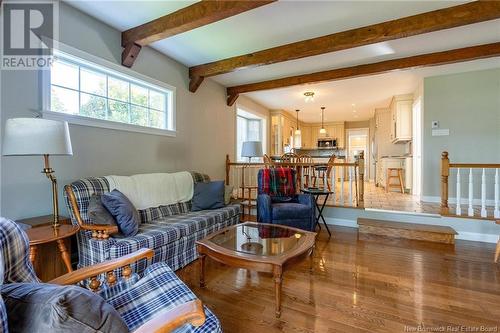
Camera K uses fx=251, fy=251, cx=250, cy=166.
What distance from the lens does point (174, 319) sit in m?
0.85

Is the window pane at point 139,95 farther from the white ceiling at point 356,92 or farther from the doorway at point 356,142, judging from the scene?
the doorway at point 356,142

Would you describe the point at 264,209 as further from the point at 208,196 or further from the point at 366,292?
the point at 366,292

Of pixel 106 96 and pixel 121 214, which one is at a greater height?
pixel 106 96

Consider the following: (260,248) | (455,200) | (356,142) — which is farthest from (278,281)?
(356,142)

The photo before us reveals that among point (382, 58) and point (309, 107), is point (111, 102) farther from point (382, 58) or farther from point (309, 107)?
point (309, 107)

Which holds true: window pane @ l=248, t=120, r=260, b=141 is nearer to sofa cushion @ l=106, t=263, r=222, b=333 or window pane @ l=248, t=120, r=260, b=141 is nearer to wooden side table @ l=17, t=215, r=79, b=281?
wooden side table @ l=17, t=215, r=79, b=281

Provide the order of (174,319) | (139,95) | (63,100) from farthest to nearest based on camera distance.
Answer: (139,95)
(63,100)
(174,319)

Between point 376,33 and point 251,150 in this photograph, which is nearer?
point 376,33

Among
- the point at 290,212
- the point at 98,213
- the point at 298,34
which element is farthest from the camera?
the point at 290,212

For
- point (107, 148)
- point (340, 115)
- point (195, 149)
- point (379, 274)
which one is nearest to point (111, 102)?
point (107, 148)

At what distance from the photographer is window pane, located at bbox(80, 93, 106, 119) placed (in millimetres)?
2705

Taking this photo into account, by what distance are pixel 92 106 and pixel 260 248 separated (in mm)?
2401

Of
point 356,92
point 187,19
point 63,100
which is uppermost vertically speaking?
point 356,92

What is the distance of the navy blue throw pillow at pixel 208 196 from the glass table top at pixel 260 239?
77 cm
